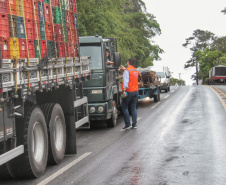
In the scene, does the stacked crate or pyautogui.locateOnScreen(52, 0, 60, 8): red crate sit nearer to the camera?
the stacked crate

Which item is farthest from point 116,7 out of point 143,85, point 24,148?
point 24,148

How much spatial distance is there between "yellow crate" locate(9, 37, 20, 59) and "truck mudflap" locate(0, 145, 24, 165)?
129 cm

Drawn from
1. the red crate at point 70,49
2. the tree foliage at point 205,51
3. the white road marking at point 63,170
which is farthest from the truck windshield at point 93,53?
the tree foliage at point 205,51

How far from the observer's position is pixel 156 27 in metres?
59.6

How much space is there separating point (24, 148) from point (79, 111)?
3.37m

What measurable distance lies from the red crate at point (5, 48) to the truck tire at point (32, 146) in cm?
125

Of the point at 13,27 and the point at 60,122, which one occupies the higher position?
the point at 13,27

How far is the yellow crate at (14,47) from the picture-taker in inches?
244

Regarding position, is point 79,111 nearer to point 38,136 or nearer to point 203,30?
point 38,136

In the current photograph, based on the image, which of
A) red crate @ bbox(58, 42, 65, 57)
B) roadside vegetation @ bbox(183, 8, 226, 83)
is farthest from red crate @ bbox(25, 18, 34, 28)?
roadside vegetation @ bbox(183, 8, 226, 83)

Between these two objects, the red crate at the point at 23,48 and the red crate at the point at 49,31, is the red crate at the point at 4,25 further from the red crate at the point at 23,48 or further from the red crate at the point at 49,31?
the red crate at the point at 49,31

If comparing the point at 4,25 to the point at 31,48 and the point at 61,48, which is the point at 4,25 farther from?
the point at 61,48

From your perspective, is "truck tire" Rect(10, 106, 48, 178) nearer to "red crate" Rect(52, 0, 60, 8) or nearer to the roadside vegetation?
"red crate" Rect(52, 0, 60, 8)

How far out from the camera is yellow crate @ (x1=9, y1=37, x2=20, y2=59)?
620cm
